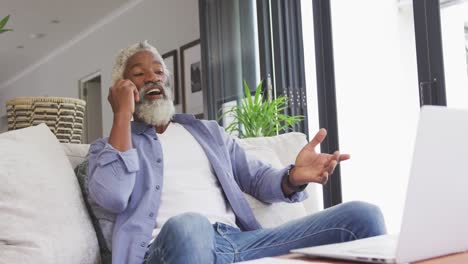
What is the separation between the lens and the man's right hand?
5.84 ft

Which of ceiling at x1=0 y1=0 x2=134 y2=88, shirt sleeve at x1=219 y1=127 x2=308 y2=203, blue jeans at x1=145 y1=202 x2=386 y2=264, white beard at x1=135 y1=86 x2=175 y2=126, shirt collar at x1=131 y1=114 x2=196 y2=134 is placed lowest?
blue jeans at x1=145 y1=202 x2=386 y2=264

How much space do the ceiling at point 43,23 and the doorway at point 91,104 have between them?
639 mm

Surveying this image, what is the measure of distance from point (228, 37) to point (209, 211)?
2727 mm

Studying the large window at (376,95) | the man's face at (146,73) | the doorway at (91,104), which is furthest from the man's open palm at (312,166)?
the doorway at (91,104)

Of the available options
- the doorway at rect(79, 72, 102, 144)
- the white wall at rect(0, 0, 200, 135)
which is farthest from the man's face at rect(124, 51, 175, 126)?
the doorway at rect(79, 72, 102, 144)

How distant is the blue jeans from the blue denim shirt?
0.50 ft

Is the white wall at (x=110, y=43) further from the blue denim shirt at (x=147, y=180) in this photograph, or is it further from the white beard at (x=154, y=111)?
the blue denim shirt at (x=147, y=180)

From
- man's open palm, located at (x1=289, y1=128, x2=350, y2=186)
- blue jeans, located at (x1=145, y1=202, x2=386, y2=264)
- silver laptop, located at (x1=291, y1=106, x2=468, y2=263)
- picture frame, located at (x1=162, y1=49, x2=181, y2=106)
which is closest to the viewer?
silver laptop, located at (x1=291, y1=106, x2=468, y2=263)

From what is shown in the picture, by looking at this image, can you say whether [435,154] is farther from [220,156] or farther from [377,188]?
[377,188]

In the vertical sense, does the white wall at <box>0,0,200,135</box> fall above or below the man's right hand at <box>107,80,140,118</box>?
above

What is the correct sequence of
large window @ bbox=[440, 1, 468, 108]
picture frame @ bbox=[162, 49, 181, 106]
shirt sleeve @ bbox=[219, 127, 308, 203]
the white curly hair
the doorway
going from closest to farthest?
shirt sleeve @ bbox=[219, 127, 308, 203] < the white curly hair < large window @ bbox=[440, 1, 468, 108] < picture frame @ bbox=[162, 49, 181, 106] < the doorway

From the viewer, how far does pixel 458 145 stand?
31.0 inches

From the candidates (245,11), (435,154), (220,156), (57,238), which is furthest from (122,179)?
(245,11)

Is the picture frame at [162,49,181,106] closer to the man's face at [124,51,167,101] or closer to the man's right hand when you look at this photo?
the man's face at [124,51,167,101]
